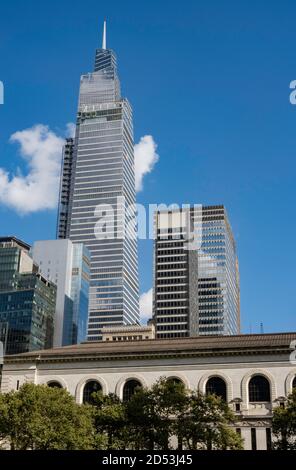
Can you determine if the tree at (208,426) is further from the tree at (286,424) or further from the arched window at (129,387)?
the arched window at (129,387)

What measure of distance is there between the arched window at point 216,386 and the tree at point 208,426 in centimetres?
860

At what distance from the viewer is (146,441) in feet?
200

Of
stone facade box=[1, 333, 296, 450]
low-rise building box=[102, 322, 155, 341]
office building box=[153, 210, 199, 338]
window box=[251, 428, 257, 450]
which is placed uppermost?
office building box=[153, 210, 199, 338]

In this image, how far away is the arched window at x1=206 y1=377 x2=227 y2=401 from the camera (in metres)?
70.4

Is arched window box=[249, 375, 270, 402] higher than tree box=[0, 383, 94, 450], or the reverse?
arched window box=[249, 375, 270, 402]

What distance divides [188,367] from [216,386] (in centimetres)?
378

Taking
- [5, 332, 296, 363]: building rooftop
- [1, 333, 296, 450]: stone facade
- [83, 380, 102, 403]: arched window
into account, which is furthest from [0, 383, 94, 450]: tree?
[5, 332, 296, 363]: building rooftop

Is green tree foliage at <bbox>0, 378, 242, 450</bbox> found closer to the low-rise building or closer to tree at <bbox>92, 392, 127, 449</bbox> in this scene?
tree at <bbox>92, 392, 127, 449</bbox>

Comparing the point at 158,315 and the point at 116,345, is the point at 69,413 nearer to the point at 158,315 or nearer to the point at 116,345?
the point at 116,345

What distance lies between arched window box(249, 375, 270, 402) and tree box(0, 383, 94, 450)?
1913 centimetres

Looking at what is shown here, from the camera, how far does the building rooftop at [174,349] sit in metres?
70.6

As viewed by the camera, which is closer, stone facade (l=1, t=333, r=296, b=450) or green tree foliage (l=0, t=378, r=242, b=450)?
green tree foliage (l=0, t=378, r=242, b=450)

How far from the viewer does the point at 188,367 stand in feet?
236
